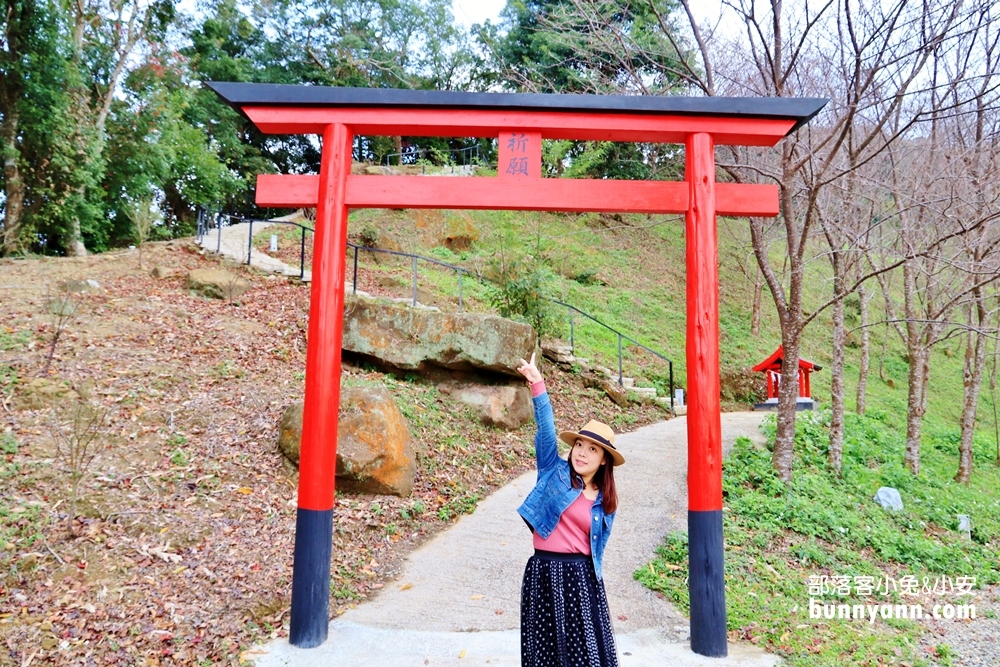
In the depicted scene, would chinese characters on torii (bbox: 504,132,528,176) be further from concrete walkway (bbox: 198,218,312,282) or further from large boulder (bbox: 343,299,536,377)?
concrete walkway (bbox: 198,218,312,282)

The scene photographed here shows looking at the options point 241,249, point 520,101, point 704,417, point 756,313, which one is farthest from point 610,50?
point 756,313


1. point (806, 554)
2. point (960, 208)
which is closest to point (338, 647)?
point (806, 554)

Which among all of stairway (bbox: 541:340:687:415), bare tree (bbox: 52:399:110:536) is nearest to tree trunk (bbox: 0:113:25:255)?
bare tree (bbox: 52:399:110:536)

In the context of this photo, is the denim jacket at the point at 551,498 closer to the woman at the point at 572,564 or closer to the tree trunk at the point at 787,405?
the woman at the point at 572,564

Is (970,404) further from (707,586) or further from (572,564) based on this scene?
(572,564)

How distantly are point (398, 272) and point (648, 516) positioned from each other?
899 centimetres

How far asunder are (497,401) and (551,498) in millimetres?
5832

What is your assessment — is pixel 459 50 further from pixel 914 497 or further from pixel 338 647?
pixel 338 647

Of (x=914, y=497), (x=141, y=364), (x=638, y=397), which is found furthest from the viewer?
(x=638, y=397)

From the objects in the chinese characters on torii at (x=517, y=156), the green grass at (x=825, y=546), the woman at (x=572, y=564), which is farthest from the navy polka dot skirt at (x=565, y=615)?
the chinese characters on torii at (x=517, y=156)

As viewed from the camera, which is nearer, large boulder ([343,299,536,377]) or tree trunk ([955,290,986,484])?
large boulder ([343,299,536,377])

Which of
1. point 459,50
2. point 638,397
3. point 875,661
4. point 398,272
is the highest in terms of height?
point 459,50

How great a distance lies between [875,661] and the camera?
3812 millimetres

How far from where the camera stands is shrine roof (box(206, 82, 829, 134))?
4.22 meters
